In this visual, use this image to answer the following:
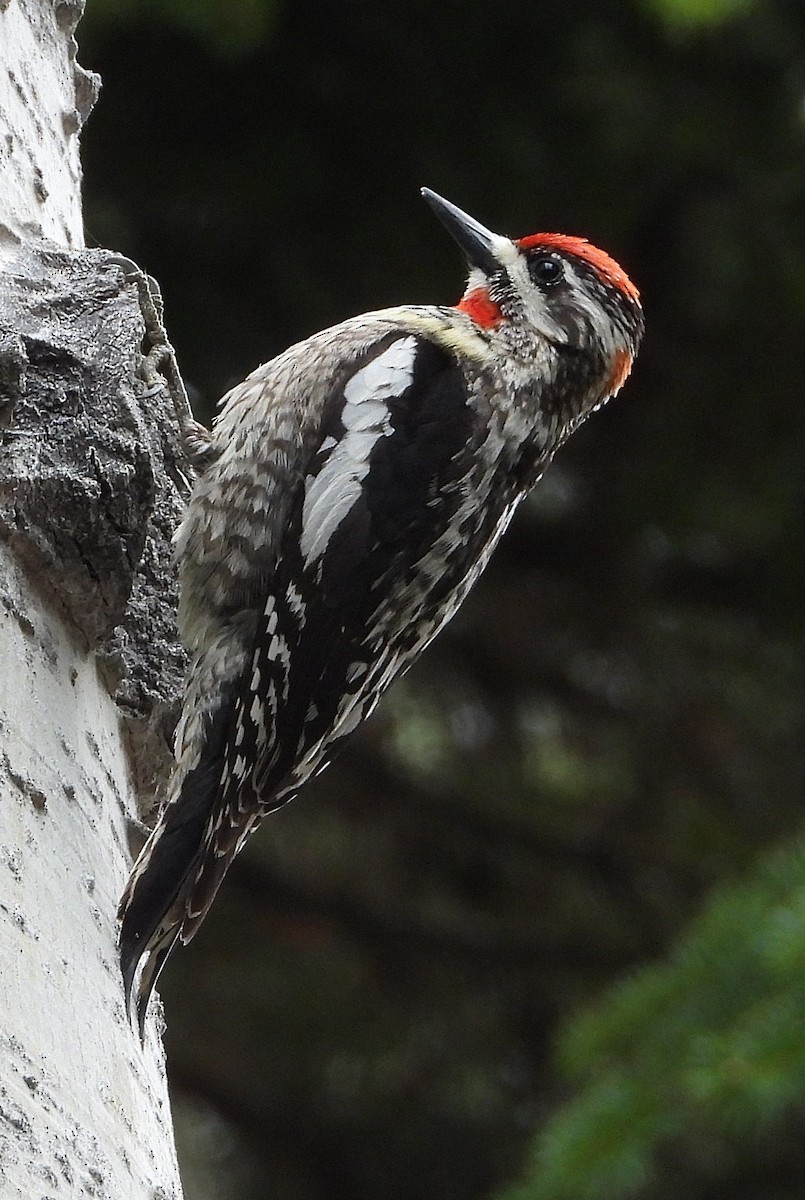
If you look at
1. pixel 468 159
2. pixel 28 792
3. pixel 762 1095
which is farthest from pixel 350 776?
pixel 28 792

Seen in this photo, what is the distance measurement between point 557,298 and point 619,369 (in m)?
0.19

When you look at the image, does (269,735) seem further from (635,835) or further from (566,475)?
(635,835)

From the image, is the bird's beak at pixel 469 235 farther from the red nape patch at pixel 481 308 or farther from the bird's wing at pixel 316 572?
the bird's wing at pixel 316 572

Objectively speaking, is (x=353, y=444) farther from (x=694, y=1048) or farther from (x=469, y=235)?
Result: (x=694, y=1048)

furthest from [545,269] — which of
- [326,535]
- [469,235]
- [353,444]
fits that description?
[326,535]

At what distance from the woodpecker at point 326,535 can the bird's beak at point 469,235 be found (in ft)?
0.78

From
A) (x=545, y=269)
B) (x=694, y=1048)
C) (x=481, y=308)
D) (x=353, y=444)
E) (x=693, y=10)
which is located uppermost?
(x=693, y=10)

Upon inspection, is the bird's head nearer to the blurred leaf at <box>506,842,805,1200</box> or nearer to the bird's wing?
the bird's wing

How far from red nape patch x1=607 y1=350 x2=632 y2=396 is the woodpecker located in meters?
0.24

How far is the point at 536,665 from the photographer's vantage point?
5.21 metres

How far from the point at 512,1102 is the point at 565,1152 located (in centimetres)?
194

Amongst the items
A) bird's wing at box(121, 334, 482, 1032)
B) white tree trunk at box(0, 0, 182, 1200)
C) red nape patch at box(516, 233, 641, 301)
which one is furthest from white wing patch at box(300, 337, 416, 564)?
red nape patch at box(516, 233, 641, 301)

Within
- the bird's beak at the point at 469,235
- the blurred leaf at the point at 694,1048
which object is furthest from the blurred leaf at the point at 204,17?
the blurred leaf at the point at 694,1048

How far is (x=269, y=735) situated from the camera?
2564mm
